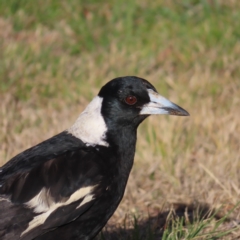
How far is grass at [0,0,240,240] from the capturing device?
4.42 m

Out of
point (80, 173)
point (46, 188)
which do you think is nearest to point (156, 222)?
point (80, 173)

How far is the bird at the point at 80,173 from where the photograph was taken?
3236 mm

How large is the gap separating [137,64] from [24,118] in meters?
1.34

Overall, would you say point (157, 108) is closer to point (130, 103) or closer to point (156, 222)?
point (130, 103)

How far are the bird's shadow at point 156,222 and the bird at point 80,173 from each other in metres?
0.45

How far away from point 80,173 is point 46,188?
17 centimetres

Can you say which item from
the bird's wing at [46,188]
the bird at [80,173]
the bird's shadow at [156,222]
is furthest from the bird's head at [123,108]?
the bird's shadow at [156,222]

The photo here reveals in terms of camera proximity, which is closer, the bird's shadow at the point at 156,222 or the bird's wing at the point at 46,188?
the bird's wing at the point at 46,188

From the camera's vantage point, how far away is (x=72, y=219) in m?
3.30

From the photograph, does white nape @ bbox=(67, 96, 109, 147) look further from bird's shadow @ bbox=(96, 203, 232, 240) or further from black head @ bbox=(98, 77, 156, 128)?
bird's shadow @ bbox=(96, 203, 232, 240)

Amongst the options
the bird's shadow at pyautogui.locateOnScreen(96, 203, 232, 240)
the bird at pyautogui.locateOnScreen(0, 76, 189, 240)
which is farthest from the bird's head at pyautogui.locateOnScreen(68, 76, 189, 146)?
the bird's shadow at pyautogui.locateOnScreen(96, 203, 232, 240)

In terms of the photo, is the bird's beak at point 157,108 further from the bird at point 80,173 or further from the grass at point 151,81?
the grass at point 151,81

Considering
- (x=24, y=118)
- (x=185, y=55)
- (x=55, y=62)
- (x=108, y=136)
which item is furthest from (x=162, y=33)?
(x=108, y=136)

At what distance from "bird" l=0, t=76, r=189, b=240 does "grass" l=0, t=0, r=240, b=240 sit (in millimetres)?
449
